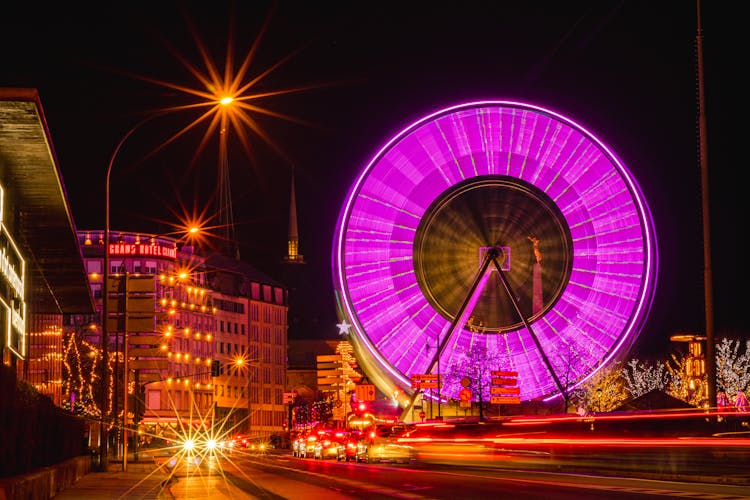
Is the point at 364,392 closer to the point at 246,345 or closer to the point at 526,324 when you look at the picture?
the point at 526,324

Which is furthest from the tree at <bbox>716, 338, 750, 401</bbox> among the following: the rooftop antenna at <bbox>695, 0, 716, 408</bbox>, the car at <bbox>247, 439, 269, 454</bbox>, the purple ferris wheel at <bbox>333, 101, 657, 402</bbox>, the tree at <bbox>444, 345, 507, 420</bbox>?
the rooftop antenna at <bbox>695, 0, 716, 408</bbox>

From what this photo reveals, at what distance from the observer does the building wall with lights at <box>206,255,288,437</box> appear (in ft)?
588

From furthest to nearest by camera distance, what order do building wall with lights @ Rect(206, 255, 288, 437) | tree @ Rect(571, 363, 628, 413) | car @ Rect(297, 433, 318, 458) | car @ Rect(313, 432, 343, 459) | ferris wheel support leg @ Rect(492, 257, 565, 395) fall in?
building wall with lights @ Rect(206, 255, 288, 437) < tree @ Rect(571, 363, 628, 413) < car @ Rect(297, 433, 318, 458) < car @ Rect(313, 432, 343, 459) < ferris wheel support leg @ Rect(492, 257, 565, 395)

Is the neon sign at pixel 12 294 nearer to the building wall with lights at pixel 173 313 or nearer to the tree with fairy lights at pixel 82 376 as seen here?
the tree with fairy lights at pixel 82 376

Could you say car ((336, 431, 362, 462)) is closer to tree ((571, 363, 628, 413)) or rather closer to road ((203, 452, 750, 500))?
road ((203, 452, 750, 500))

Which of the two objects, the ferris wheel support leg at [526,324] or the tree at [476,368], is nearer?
the ferris wheel support leg at [526,324]

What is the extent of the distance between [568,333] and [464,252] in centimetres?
841

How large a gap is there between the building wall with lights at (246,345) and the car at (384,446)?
118m

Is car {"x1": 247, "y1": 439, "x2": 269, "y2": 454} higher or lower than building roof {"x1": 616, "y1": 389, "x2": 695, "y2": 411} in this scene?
lower

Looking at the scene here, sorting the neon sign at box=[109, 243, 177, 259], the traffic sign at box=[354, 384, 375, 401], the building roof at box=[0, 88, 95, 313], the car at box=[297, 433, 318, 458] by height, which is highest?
the neon sign at box=[109, 243, 177, 259]

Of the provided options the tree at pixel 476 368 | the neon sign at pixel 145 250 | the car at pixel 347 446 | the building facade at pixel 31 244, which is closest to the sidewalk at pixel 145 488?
the building facade at pixel 31 244

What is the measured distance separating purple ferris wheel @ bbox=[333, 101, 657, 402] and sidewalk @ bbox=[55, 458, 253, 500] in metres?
25.3

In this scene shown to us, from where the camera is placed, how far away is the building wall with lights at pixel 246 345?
17912 centimetres

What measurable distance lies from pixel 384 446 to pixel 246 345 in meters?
136
